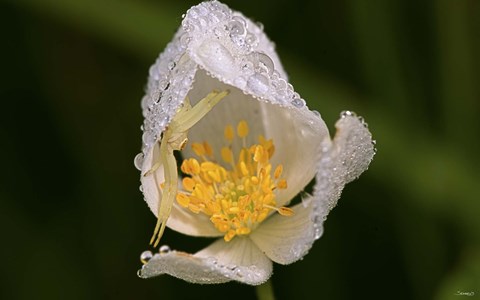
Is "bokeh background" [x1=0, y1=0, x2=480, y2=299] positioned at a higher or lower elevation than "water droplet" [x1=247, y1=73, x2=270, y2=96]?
lower

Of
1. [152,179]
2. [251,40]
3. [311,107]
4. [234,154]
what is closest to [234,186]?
[234,154]

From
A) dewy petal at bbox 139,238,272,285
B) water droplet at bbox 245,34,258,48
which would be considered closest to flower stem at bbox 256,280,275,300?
dewy petal at bbox 139,238,272,285

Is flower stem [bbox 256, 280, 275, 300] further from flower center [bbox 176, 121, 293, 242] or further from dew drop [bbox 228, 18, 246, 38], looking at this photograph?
dew drop [bbox 228, 18, 246, 38]

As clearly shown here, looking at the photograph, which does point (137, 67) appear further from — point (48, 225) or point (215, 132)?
point (215, 132)

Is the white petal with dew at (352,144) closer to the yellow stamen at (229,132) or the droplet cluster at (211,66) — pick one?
the droplet cluster at (211,66)

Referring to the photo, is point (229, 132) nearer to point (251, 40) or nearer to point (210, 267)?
point (251, 40)

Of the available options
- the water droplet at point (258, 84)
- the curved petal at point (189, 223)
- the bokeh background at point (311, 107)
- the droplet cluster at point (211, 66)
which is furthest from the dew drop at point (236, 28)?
the bokeh background at point (311, 107)
